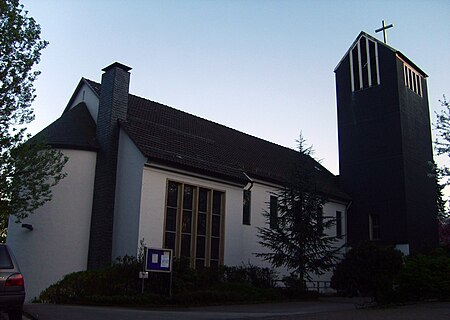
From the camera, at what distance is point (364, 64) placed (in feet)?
115

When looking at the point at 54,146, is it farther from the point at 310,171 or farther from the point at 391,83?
the point at 391,83

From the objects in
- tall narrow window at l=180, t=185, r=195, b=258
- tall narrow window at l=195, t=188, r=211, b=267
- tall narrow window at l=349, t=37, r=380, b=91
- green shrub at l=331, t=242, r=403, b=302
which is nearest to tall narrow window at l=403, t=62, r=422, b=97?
tall narrow window at l=349, t=37, r=380, b=91

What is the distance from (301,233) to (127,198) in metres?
8.12

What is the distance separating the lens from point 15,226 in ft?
69.6

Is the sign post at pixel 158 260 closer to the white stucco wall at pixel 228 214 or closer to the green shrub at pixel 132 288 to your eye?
the green shrub at pixel 132 288

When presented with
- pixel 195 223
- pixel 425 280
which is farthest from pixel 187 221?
pixel 425 280

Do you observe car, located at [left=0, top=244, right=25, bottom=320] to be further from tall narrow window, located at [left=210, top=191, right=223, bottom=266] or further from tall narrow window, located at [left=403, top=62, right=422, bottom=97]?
tall narrow window, located at [left=403, top=62, right=422, bottom=97]

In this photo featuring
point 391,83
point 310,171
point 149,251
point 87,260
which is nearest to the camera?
point 149,251

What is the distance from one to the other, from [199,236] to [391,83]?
18.5 meters

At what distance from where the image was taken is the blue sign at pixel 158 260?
1638 centimetres

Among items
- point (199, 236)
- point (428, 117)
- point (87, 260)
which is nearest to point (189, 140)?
point (199, 236)

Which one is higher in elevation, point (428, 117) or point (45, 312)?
point (428, 117)

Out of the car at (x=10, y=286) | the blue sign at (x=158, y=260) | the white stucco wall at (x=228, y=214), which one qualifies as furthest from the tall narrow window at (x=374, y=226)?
the car at (x=10, y=286)

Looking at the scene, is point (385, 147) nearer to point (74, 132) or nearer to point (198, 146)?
point (198, 146)
